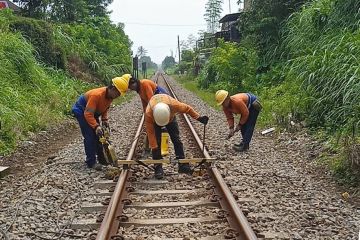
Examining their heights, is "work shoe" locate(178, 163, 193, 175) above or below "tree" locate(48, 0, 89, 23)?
below

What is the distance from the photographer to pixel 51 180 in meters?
6.77

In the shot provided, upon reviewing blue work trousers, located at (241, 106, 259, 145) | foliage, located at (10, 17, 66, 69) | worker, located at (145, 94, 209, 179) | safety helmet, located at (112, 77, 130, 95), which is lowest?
blue work trousers, located at (241, 106, 259, 145)

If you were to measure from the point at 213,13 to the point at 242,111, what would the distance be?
245 ft

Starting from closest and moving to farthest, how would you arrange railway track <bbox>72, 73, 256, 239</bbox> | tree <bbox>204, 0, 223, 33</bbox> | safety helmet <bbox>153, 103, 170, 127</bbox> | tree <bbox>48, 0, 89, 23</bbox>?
1. railway track <bbox>72, 73, 256, 239</bbox>
2. safety helmet <bbox>153, 103, 170, 127</bbox>
3. tree <bbox>48, 0, 89, 23</bbox>
4. tree <bbox>204, 0, 223, 33</bbox>

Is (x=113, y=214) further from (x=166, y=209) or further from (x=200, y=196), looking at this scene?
(x=200, y=196)

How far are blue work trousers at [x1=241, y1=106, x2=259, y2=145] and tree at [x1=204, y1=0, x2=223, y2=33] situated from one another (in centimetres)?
7087

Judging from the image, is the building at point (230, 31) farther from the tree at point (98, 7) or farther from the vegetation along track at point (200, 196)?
the vegetation along track at point (200, 196)

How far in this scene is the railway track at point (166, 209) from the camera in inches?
179

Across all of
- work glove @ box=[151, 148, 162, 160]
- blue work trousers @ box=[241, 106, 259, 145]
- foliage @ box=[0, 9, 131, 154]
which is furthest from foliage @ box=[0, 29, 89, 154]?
blue work trousers @ box=[241, 106, 259, 145]

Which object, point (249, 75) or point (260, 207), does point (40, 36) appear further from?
point (260, 207)

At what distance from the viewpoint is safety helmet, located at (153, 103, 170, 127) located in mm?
6539

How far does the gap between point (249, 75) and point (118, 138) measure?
30.2 feet

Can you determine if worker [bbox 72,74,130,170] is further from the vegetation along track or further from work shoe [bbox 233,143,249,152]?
work shoe [bbox 233,143,249,152]

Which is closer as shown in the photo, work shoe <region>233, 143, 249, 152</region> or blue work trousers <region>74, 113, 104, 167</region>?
blue work trousers <region>74, 113, 104, 167</region>
